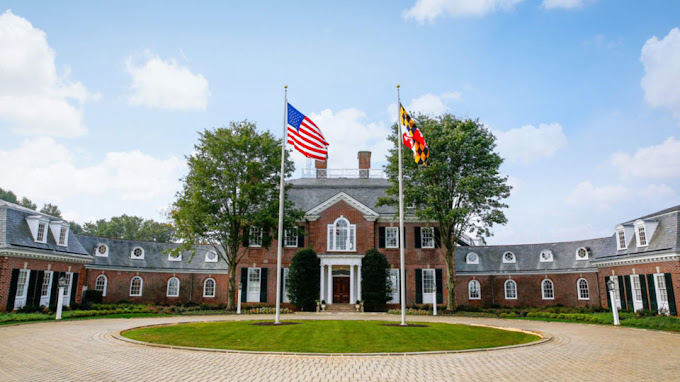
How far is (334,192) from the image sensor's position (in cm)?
3678

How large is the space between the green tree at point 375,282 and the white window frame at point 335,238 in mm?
1998

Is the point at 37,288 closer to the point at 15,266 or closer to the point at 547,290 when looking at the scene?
the point at 15,266

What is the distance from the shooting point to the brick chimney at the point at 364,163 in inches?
1597

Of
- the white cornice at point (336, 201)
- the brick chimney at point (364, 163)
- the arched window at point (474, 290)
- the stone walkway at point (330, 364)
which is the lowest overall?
the stone walkway at point (330, 364)

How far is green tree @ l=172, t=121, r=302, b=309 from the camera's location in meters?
28.2

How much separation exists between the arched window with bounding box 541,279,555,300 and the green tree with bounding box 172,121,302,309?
21.0m

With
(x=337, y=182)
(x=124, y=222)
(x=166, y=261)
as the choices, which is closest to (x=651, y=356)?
(x=337, y=182)

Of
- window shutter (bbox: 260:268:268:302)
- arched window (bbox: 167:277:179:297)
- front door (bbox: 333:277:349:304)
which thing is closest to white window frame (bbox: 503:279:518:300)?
front door (bbox: 333:277:349:304)

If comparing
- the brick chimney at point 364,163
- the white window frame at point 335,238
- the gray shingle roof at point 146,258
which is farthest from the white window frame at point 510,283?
the gray shingle roof at point 146,258

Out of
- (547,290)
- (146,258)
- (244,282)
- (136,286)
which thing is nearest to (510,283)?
(547,290)

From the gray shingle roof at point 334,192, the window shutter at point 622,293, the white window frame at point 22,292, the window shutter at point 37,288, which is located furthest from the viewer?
the gray shingle roof at point 334,192

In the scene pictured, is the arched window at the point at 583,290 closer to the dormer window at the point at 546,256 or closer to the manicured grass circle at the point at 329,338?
the dormer window at the point at 546,256

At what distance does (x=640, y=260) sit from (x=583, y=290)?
27.6 feet

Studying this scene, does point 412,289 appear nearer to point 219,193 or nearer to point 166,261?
point 219,193
